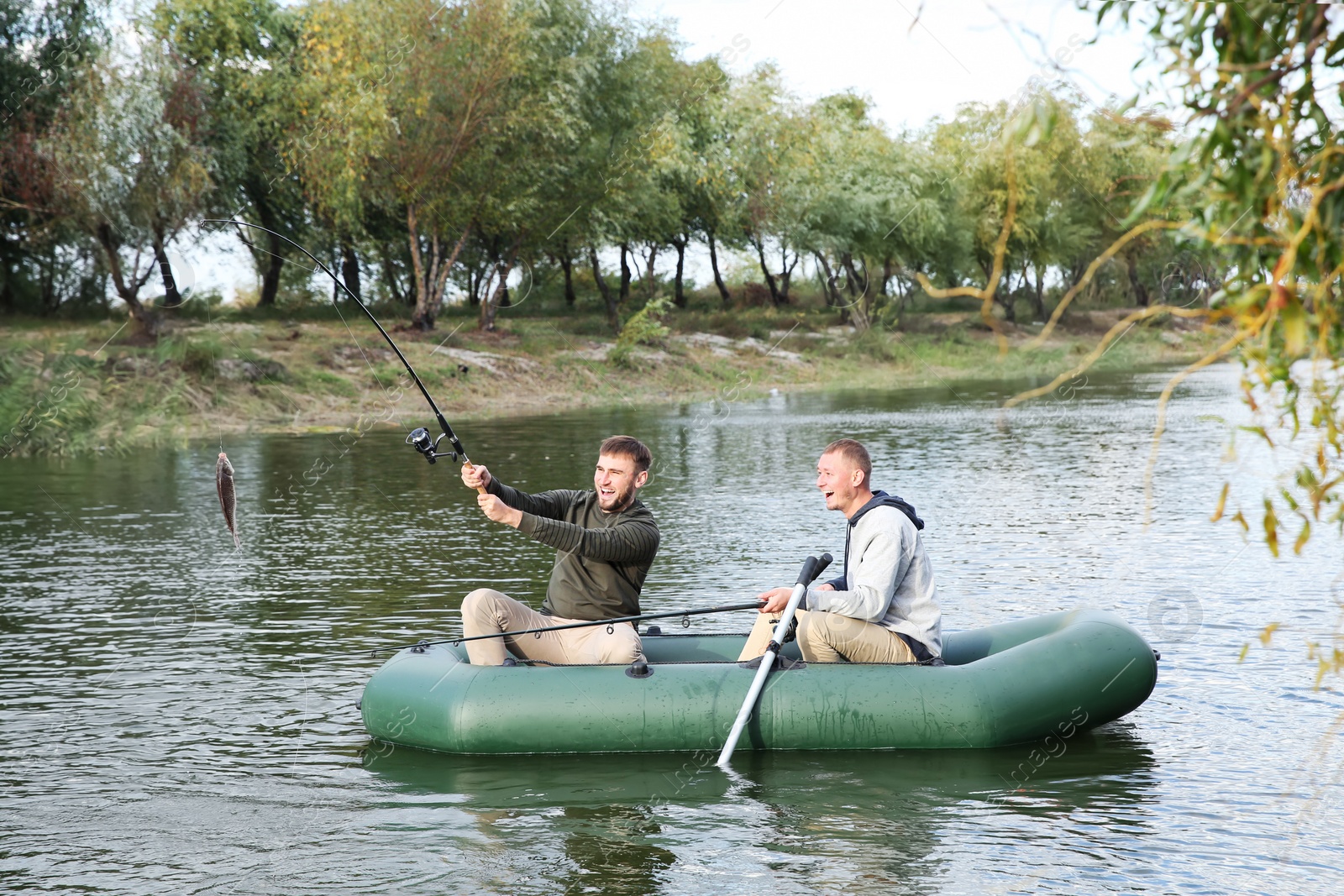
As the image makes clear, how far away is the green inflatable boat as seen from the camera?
6.38 meters

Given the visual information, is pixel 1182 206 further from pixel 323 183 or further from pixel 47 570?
pixel 323 183

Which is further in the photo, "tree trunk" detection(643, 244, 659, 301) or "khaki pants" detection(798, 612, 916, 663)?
"tree trunk" detection(643, 244, 659, 301)

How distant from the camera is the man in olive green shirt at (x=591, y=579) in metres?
6.57

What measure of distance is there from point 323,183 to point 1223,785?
26.9 m

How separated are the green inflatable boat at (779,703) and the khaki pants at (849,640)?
9 centimetres

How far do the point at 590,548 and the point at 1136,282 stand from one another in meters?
58.9

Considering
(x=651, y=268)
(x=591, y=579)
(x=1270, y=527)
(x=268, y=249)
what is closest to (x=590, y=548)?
(x=591, y=579)

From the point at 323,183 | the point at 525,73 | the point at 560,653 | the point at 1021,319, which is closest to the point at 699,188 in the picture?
the point at 525,73

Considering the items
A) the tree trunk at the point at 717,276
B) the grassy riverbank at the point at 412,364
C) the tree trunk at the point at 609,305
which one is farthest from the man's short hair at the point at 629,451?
the tree trunk at the point at 717,276

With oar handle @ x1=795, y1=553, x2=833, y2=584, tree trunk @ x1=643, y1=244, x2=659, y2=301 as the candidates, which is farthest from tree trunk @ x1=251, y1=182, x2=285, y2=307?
oar handle @ x1=795, y1=553, x2=833, y2=584

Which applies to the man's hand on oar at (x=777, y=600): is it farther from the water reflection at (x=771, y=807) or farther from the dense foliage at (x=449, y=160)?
the dense foliage at (x=449, y=160)

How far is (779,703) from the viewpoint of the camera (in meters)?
6.38

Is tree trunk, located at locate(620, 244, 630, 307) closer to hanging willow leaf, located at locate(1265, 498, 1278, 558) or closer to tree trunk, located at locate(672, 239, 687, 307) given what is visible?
tree trunk, located at locate(672, 239, 687, 307)

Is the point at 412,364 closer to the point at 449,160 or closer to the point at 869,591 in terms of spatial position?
the point at 449,160
